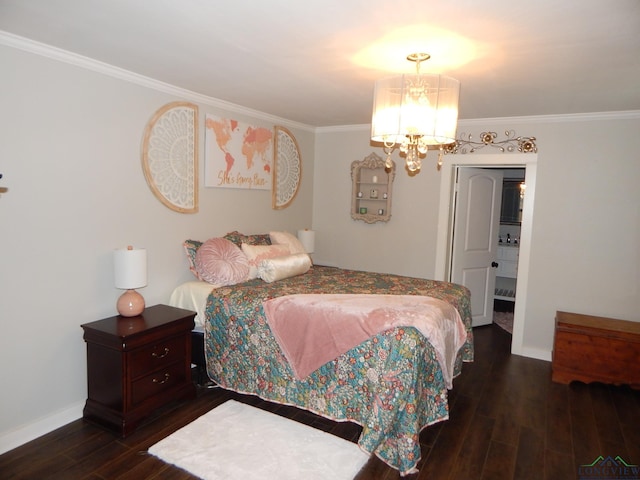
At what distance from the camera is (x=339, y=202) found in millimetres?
5215

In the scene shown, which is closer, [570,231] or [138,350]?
[138,350]

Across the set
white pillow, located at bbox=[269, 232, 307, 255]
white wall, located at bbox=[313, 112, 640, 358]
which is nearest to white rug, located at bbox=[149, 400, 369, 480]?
white pillow, located at bbox=[269, 232, 307, 255]

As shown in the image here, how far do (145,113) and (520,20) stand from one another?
8.61ft

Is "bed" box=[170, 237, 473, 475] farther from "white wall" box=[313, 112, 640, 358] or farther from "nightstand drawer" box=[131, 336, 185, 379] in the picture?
"white wall" box=[313, 112, 640, 358]

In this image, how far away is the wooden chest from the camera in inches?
135

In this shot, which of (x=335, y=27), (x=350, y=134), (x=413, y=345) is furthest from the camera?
(x=350, y=134)

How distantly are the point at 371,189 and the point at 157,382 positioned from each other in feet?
10.6

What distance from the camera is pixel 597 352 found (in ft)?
11.6

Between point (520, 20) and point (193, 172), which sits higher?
point (520, 20)

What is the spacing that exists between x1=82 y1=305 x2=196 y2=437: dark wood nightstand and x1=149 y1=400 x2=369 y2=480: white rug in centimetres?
30

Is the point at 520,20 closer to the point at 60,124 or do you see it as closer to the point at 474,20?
the point at 474,20

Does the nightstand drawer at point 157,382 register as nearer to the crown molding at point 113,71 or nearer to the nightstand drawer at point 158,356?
the nightstand drawer at point 158,356

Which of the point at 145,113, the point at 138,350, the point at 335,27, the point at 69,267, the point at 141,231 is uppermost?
the point at 335,27

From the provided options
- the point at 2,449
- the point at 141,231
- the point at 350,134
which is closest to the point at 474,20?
the point at 141,231
